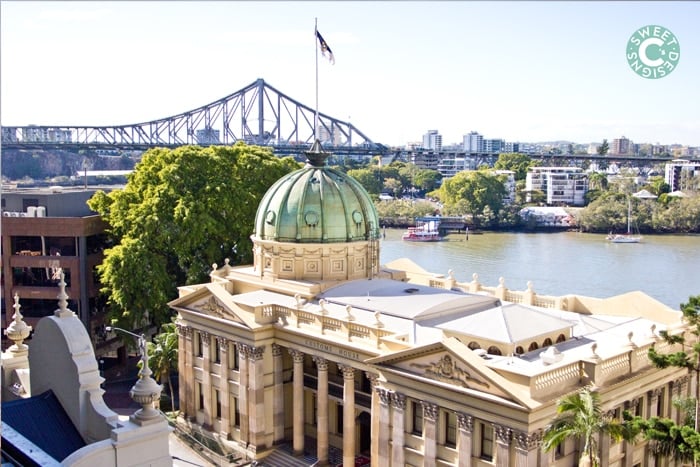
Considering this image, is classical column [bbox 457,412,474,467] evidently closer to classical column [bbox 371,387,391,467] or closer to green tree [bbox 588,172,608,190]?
classical column [bbox 371,387,391,467]

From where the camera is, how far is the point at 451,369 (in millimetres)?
25438

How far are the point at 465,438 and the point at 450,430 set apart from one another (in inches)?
52.2

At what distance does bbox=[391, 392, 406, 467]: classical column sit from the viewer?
27.6m

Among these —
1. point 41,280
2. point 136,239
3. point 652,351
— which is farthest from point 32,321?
point 652,351

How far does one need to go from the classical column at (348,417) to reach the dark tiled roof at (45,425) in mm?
18700

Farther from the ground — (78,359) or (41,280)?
(78,359)

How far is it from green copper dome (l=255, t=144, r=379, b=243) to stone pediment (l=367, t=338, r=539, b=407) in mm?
10645

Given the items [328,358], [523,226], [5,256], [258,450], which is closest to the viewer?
[328,358]

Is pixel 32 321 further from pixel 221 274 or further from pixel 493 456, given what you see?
pixel 493 456

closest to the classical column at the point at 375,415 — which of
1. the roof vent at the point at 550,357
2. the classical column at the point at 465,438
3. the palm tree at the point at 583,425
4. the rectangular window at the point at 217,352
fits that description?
the classical column at the point at 465,438

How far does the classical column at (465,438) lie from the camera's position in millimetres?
25203

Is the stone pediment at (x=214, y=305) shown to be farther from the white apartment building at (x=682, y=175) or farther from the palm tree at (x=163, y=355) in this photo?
the white apartment building at (x=682, y=175)

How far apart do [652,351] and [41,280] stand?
4069 centimetres

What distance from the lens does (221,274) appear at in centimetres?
4156
